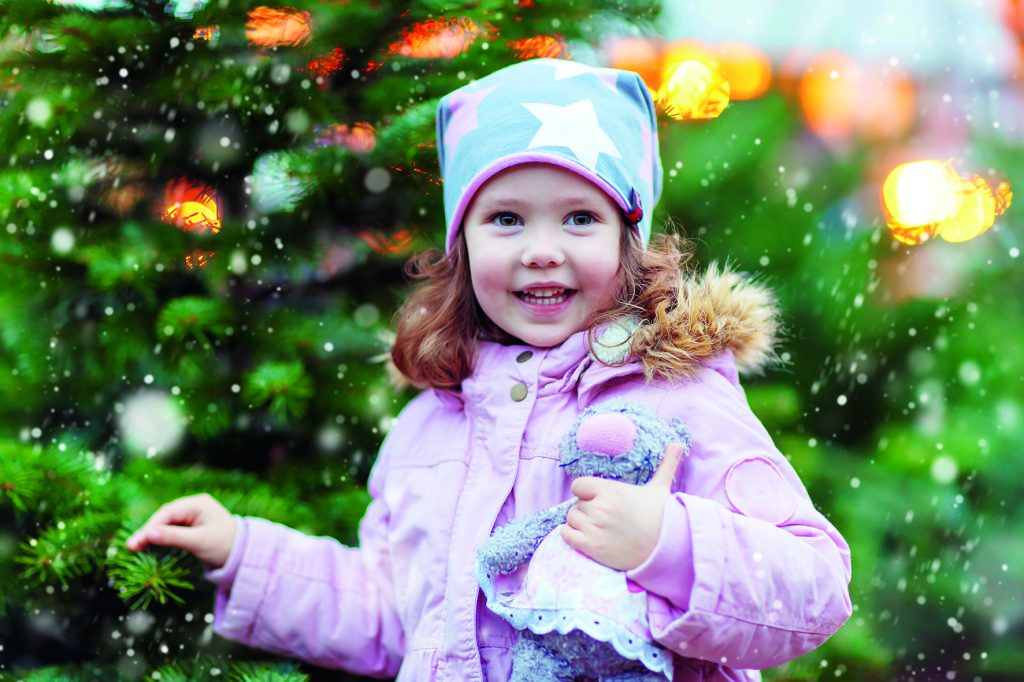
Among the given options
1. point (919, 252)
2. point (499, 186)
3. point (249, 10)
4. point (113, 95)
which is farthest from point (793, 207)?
point (113, 95)

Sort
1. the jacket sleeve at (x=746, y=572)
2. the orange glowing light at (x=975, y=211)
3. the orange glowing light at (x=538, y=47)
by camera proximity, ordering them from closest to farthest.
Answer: the jacket sleeve at (x=746, y=572) < the orange glowing light at (x=538, y=47) < the orange glowing light at (x=975, y=211)

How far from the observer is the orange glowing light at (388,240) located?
6.95 ft

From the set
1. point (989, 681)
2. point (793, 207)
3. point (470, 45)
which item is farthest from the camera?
point (989, 681)

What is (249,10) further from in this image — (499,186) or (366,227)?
(499,186)

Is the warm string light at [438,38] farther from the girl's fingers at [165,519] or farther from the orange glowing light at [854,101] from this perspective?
the orange glowing light at [854,101]

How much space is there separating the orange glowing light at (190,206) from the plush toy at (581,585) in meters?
1.00

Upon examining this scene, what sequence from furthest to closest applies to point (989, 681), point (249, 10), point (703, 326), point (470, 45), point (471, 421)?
point (989, 681) < point (470, 45) < point (249, 10) < point (471, 421) < point (703, 326)

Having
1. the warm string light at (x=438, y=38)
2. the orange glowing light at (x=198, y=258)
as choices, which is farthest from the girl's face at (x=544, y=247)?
the orange glowing light at (x=198, y=258)

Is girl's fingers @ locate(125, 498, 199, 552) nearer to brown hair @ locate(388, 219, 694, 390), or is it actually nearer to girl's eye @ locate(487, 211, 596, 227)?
brown hair @ locate(388, 219, 694, 390)

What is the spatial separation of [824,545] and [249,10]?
1514 millimetres

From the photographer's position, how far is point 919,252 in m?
2.87

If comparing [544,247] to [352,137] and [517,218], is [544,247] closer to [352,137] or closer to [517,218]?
[517,218]

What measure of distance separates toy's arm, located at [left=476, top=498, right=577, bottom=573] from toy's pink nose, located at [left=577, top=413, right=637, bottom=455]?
0.12m

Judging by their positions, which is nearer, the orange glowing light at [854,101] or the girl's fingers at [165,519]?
the girl's fingers at [165,519]
